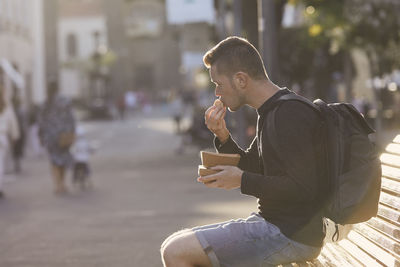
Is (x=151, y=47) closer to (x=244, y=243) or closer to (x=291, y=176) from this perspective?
(x=244, y=243)

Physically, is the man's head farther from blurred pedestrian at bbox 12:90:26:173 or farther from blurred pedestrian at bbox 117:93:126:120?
blurred pedestrian at bbox 117:93:126:120

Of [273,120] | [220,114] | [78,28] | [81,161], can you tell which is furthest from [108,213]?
[78,28]

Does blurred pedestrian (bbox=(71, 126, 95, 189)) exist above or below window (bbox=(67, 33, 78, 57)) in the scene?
above

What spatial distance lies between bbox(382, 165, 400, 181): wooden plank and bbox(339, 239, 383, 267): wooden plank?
1.30ft

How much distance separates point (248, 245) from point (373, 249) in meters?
0.78

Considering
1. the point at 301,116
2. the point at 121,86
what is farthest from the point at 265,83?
the point at 121,86

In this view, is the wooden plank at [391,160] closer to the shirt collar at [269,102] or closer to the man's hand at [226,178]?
the shirt collar at [269,102]

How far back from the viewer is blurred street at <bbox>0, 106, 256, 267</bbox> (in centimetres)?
857

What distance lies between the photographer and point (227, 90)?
4.02 m

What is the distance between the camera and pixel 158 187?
1602cm

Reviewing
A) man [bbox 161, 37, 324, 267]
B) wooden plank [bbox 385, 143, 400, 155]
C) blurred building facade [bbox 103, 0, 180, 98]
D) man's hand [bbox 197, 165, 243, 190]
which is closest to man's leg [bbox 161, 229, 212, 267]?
man [bbox 161, 37, 324, 267]

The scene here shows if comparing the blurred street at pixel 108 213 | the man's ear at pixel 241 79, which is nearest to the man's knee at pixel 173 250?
the man's ear at pixel 241 79

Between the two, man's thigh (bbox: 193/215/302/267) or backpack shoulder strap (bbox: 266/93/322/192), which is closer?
backpack shoulder strap (bbox: 266/93/322/192)

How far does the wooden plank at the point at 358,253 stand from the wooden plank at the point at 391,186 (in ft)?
1.08
